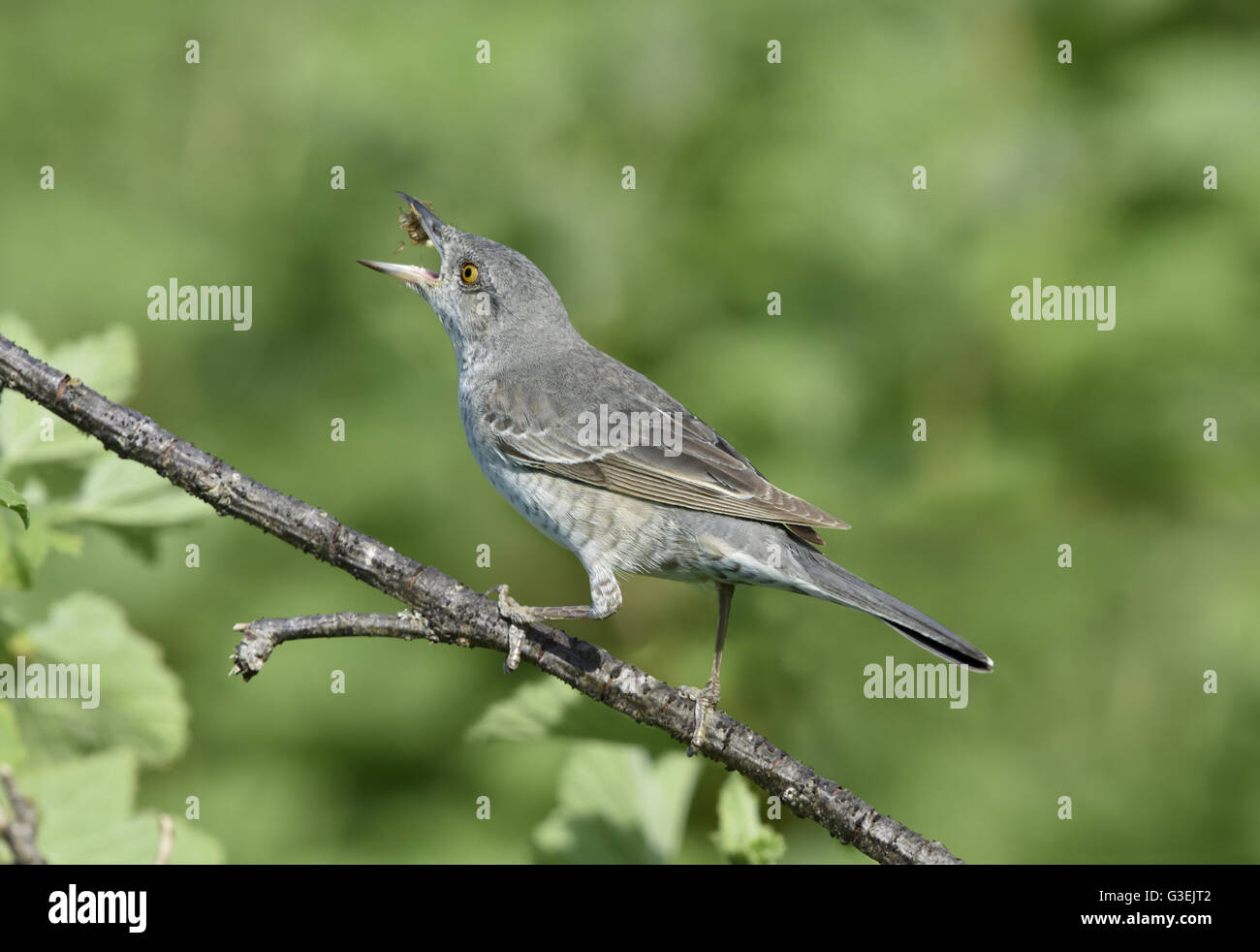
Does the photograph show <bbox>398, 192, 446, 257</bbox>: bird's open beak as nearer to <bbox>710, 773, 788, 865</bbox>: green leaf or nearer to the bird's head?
the bird's head

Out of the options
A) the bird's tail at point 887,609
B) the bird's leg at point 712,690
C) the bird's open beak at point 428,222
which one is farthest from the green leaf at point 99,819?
the bird's open beak at point 428,222

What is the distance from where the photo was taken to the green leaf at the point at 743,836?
267cm

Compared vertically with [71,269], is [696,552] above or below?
below

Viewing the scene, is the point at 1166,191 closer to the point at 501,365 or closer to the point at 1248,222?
the point at 1248,222

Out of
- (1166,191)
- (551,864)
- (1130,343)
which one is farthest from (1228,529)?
(551,864)

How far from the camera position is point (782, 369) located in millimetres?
5168

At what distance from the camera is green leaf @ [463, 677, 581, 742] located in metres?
2.82

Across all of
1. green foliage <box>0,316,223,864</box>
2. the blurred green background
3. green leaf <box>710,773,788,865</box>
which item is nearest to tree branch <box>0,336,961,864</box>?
green leaf <box>710,773,788,865</box>

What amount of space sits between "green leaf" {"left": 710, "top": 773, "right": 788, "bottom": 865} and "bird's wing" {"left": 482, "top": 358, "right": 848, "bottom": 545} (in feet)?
3.06

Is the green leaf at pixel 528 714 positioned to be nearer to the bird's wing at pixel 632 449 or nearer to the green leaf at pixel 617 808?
the green leaf at pixel 617 808

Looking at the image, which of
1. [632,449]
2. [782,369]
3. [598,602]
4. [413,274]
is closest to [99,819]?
[598,602]

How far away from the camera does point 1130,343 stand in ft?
16.9

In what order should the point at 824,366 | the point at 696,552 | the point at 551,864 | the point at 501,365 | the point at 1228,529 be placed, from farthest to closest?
the point at 824,366, the point at 1228,529, the point at 501,365, the point at 696,552, the point at 551,864

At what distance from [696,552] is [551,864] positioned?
1105mm
